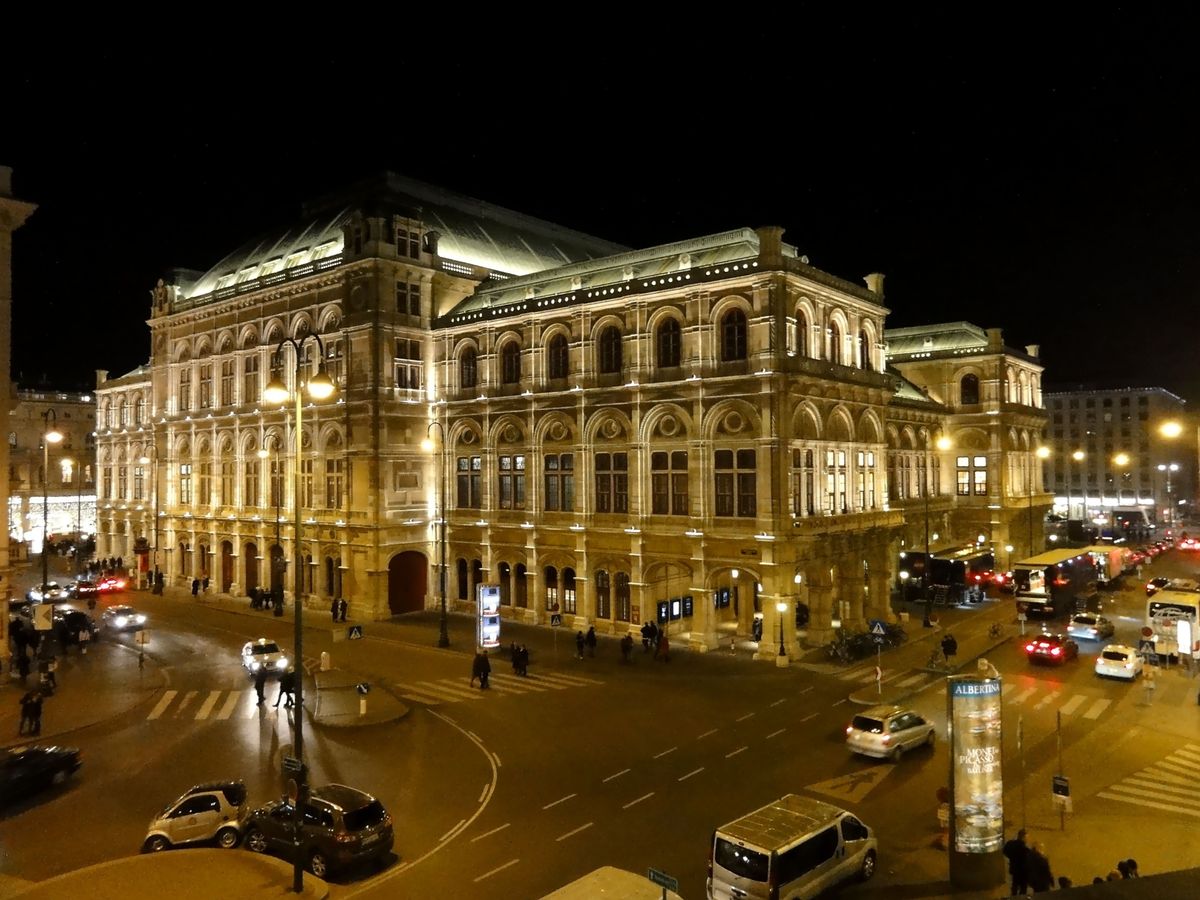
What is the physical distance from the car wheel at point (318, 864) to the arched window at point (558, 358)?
104 ft

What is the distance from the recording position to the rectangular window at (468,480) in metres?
51.2

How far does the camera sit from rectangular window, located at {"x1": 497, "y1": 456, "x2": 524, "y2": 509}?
48625 mm

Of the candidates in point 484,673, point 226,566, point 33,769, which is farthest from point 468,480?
point 33,769

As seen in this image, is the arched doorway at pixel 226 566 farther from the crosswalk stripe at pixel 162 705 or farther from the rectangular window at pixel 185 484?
the crosswalk stripe at pixel 162 705

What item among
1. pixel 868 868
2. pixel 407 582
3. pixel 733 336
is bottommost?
pixel 868 868

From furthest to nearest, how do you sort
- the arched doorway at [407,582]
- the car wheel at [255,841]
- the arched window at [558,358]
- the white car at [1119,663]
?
the arched doorway at [407,582], the arched window at [558,358], the white car at [1119,663], the car wheel at [255,841]

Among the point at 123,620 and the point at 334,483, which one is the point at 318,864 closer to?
the point at 123,620

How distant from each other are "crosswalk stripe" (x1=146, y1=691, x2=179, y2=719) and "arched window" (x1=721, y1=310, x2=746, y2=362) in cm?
2743

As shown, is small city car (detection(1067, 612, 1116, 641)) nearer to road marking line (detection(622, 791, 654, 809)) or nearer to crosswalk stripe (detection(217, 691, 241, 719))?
road marking line (detection(622, 791, 654, 809))

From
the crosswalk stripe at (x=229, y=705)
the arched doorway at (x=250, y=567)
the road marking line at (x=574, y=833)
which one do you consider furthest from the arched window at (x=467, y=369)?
the road marking line at (x=574, y=833)

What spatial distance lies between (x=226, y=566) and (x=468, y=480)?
22125 mm

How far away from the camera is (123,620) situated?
47.7m

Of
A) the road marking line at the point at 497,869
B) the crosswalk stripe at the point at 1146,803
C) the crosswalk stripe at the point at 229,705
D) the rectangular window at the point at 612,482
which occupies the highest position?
the rectangular window at the point at 612,482

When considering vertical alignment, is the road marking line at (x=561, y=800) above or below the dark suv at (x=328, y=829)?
below
